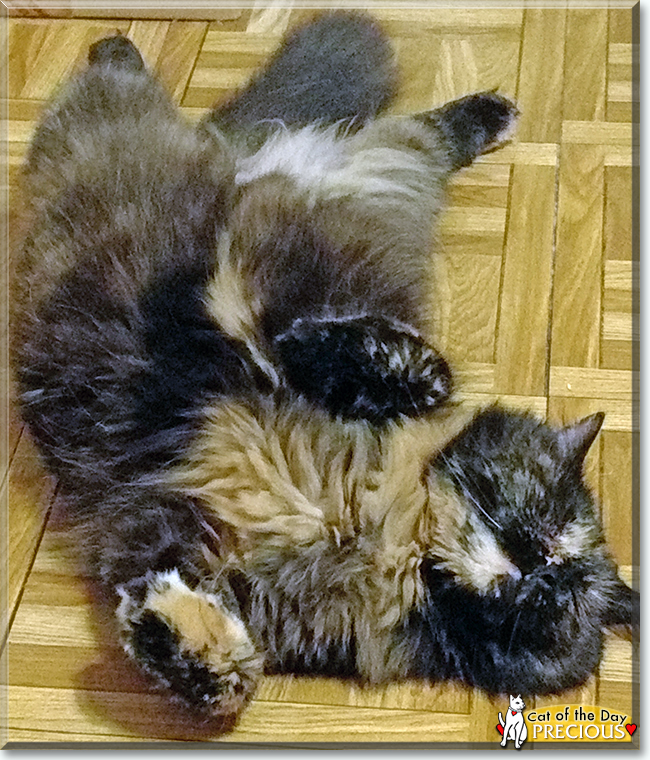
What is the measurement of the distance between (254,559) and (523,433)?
0.40m

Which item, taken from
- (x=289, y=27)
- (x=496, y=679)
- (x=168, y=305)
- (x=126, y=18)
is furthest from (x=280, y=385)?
(x=126, y=18)

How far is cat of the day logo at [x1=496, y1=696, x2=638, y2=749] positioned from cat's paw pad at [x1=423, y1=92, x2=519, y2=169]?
91 cm

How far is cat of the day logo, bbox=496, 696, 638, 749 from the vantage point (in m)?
1.14

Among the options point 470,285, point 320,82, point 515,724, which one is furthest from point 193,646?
point 320,82

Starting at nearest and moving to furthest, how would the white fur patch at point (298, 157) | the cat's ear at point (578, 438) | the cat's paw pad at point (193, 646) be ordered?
the cat's paw pad at point (193, 646)
the cat's ear at point (578, 438)
the white fur patch at point (298, 157)

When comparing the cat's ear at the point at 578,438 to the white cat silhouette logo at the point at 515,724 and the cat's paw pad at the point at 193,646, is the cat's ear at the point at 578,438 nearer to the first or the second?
the white cat silhouette logo at the point at 515,724

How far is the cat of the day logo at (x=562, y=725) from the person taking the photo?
114cm

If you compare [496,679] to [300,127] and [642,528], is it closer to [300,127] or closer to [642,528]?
[642,528]

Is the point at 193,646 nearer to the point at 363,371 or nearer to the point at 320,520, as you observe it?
the point at 320,520

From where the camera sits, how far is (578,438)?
1267 mm

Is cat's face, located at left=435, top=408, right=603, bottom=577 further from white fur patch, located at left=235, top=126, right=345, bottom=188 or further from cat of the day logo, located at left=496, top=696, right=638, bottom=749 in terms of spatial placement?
white fur patch, located at left=235, top=126, right=345, bottom=188

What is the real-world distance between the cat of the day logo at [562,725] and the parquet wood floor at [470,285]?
1cm

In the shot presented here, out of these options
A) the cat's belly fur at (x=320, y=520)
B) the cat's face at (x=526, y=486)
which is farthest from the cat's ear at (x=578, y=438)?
the cat's belly fur at (x=320, y=520)

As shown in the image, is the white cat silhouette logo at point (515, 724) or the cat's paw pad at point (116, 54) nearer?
the white cat silhouette logo at point (515, 724)
